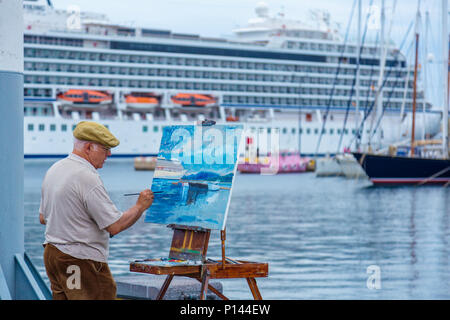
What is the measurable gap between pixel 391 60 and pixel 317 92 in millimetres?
11073

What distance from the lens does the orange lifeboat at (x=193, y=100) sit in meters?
67.9

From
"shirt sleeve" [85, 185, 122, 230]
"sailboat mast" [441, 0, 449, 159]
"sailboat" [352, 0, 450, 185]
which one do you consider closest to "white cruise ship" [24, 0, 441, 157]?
"sailboat" [352, 0, 450, 185]

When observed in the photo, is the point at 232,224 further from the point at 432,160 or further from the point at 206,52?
the point at 206,52

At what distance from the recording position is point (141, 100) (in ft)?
219

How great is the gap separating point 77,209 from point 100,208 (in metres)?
0.13

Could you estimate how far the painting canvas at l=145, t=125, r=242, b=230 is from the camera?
16.4 feet

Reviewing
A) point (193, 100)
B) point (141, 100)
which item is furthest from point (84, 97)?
point (193, 100)

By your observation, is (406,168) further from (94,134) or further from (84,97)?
(94,134)

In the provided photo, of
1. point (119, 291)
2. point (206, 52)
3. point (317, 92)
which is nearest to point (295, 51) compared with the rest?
point (317, 92)

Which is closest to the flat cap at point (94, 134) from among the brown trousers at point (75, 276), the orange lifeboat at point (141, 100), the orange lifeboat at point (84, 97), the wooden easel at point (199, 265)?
the brown trousers at point (75, 276)

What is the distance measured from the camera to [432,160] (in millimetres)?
40531

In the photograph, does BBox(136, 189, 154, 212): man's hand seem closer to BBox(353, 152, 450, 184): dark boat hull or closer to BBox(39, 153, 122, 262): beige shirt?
BBox(39, 153, 122, 262): beige shirt

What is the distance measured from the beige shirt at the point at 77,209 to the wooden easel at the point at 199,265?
1.72ft

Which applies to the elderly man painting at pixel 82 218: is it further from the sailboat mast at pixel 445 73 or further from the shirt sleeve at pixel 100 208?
the sailboat mast at pixel 445 73
